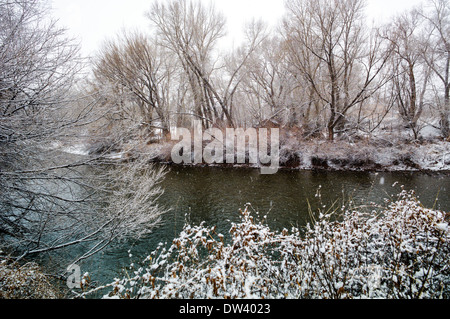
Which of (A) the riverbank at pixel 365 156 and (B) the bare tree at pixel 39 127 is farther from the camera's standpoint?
(A) the riverbank at pixel 365 156

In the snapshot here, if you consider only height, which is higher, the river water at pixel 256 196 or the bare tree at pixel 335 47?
the bare tree at pixel 335 47

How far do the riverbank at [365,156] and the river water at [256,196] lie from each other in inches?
53.3

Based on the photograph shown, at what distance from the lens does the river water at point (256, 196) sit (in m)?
5.94

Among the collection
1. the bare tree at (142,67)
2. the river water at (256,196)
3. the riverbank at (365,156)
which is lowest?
the river water at (256,196)

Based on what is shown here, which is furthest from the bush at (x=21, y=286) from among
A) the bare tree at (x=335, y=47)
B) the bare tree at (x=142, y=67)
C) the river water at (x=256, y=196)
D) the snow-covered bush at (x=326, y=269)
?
the bare tree at (x=335, y=47)

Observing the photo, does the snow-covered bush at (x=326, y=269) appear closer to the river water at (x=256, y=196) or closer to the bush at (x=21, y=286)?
the bush at (x=21, y=286)

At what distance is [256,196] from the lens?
984 centimetres

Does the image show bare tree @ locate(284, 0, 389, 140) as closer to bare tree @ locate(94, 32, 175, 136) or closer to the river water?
the river water

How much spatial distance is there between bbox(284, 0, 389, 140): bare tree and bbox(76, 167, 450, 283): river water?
7012mm

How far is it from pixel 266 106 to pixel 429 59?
1400 centimetres

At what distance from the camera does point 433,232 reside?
3.30m

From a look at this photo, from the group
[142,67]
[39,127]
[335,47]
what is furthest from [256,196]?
[142,67]
